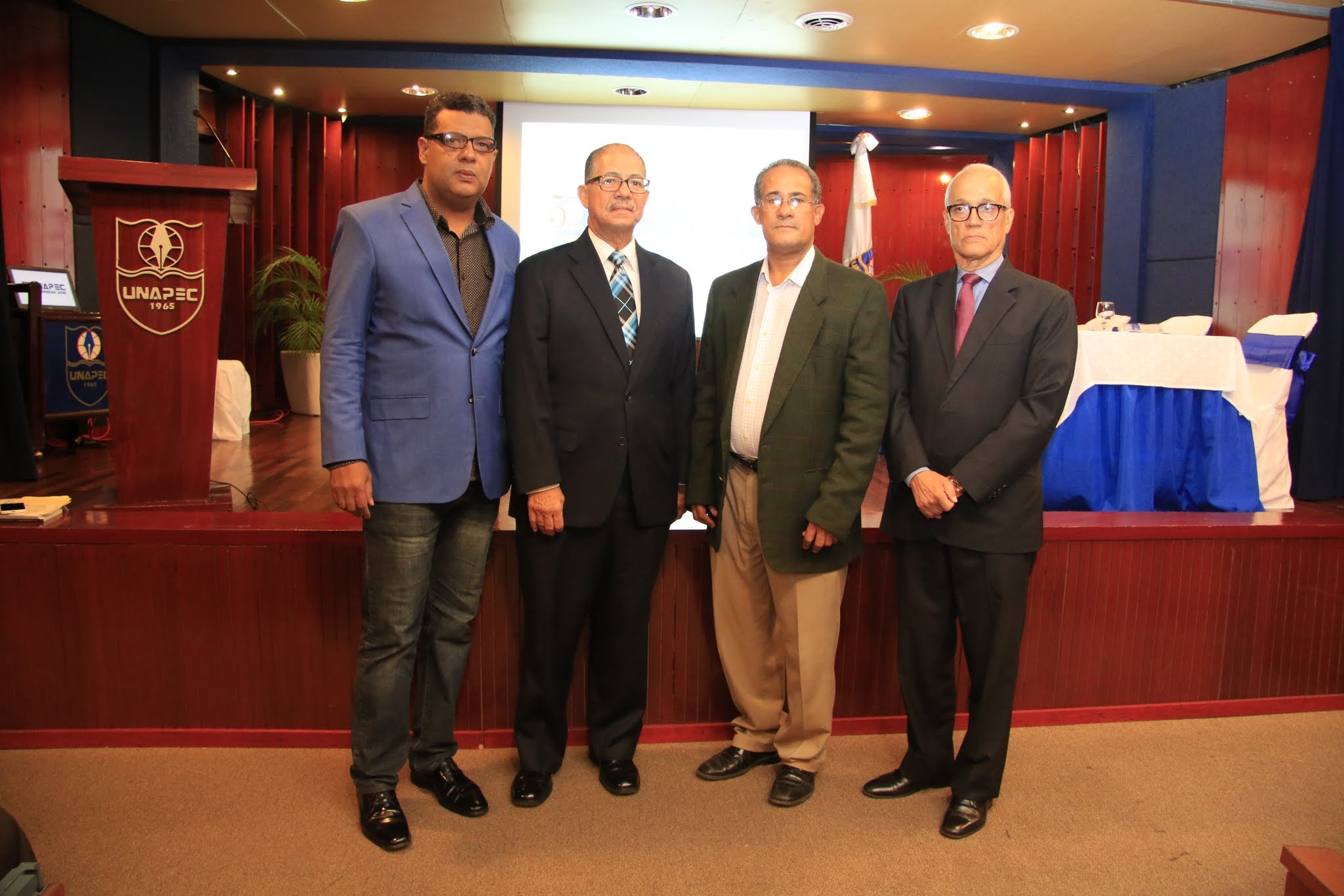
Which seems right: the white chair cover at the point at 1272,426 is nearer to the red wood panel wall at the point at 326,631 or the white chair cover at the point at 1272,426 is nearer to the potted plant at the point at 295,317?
the red wood panel wall at the point at 326,631

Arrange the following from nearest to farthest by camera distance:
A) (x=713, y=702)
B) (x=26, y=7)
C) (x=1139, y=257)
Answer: (x=713, y=702)
(x=26, y=7)
(x=1139, y=257)

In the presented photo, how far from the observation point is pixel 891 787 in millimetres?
2152

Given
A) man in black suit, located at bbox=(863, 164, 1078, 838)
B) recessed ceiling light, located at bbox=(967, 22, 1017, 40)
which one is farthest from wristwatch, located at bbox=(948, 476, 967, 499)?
recessed ceiling light, located at bbox=(967, 22, 1017, 40)

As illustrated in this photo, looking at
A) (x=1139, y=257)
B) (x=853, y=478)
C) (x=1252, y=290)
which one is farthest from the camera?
(x=1139, y=257)

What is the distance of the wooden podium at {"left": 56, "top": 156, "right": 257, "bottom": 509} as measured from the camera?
2.57 m

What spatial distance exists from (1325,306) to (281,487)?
17.0 ft

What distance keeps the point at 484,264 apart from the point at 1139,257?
6.44 metres

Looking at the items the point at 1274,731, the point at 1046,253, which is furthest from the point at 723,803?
the point at 1046,253

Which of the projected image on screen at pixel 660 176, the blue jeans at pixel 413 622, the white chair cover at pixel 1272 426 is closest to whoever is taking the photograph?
the blue jeans at pixel 413 622

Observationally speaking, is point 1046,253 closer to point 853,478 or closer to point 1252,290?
point 1252,290

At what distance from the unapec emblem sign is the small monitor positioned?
317cm

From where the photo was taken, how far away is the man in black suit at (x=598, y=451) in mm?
1966

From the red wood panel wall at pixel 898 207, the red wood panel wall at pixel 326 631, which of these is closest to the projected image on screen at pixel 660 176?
the red wood panel wall at pixel 898 207

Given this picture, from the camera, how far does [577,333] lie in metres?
1.99
